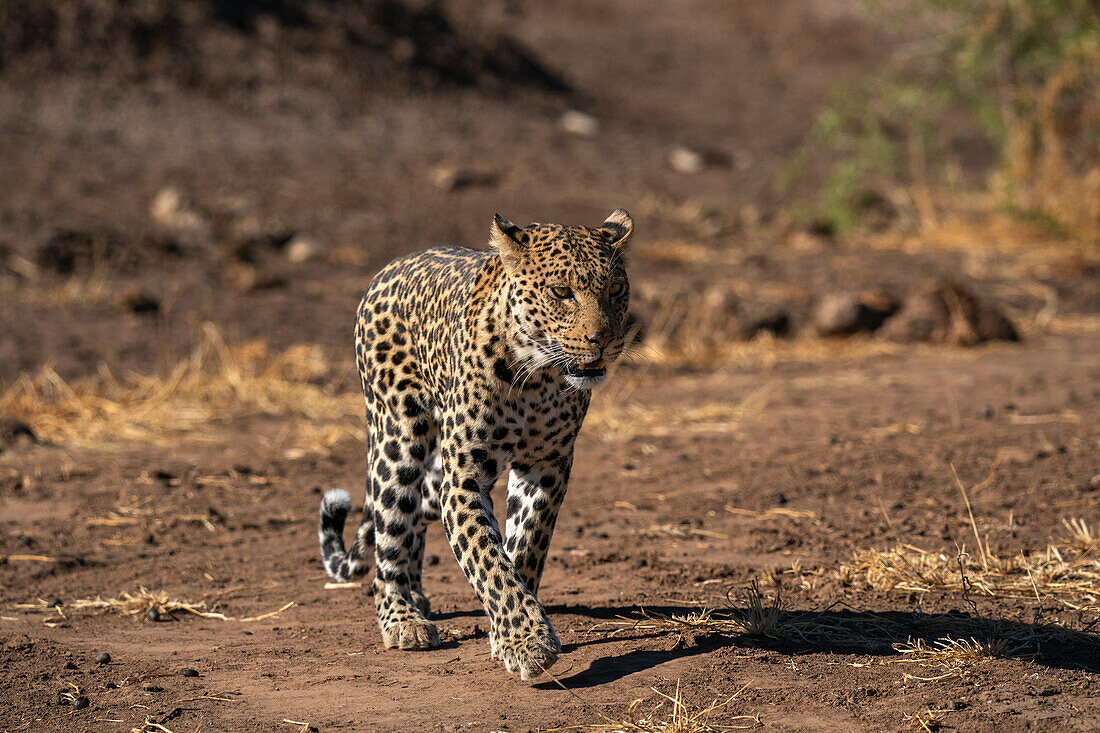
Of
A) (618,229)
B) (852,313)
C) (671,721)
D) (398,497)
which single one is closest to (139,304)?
(852,313)

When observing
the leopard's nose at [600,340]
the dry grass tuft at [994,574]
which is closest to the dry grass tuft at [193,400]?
the dry grass tuft at [994,574]

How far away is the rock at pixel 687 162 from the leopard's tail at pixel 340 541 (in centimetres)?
1608

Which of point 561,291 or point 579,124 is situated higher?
point 561,291

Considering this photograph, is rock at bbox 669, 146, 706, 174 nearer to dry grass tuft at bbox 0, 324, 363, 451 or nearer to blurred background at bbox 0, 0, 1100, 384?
blurred background at bbox 0, 0, 1100, 384

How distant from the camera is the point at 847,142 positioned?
17.2 m

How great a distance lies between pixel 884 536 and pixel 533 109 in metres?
18.2

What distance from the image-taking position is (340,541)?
6.01 metres

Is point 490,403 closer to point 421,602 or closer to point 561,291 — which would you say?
point 561,291

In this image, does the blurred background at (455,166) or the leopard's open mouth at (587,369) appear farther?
the blurred background at (455,166)

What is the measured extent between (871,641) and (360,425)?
5.37 m

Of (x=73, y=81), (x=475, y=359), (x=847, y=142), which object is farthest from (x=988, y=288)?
(x=73, y=81)

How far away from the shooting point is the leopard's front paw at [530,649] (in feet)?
14.8

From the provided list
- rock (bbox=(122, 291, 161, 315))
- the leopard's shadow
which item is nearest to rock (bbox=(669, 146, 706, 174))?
rock (bbox=(122, 291, 161, 315))

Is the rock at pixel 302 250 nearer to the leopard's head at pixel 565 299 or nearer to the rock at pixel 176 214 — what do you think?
the rock at pixel 176 214
